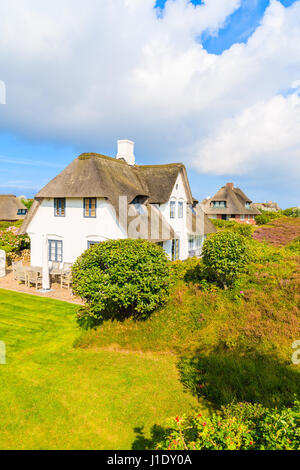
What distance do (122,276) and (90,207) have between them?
8154 mm

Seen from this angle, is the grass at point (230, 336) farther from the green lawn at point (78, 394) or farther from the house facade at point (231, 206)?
the house facade at point (231, 206)

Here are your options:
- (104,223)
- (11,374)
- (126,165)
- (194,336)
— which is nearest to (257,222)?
(126,165)

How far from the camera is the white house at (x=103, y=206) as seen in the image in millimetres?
17000

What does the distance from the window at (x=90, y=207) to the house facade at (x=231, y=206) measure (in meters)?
38.6

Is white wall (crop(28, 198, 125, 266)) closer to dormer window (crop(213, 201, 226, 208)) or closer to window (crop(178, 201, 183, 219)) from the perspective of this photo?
window (crop(178, 201, 183, 219))

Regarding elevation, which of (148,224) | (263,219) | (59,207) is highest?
(263,219)

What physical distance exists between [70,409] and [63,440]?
95 centimetres

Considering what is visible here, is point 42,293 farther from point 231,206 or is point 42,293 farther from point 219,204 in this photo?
point 219,204

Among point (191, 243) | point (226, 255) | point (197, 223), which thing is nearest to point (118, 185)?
point (226, 255)

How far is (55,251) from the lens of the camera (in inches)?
745

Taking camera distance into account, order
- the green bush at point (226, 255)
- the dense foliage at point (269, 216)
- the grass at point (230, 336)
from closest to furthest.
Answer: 1. the grass at point (230, 336)
2. the green bush at point (226, 255)
3. the dense foliage at point (269, 216)

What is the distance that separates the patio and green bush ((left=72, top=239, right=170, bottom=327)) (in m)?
4.14

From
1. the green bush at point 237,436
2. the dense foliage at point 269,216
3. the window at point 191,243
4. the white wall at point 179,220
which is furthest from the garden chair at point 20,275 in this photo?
the dense foliage at point 269,216
